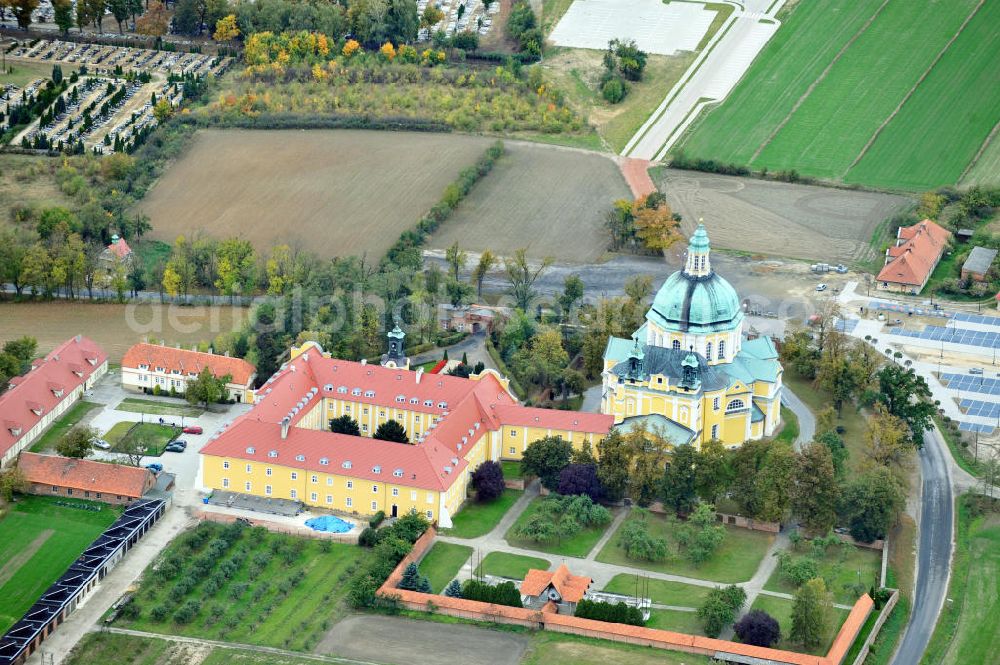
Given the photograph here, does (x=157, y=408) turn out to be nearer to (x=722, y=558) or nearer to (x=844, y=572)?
(x=722, y=558)

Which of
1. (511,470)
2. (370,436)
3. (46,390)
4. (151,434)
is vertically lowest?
(511,470)

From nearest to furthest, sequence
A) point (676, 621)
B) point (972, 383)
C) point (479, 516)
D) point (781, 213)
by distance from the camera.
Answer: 1. point (676, 621)
2. point (479, 516)
3. point (972, 383)
4. point (781, 213)

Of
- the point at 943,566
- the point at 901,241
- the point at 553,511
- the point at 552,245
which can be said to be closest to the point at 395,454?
the point at 553,511

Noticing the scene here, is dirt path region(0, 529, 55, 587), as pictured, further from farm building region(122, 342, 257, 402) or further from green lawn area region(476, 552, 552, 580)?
green lawn area region(476, 552, 552, 580)

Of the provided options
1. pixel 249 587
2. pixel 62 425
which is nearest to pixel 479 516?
pixel 249 587

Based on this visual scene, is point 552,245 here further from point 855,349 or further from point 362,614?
point 362,614
